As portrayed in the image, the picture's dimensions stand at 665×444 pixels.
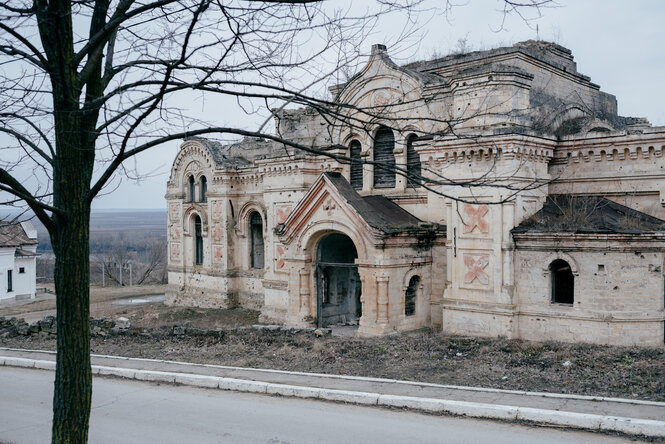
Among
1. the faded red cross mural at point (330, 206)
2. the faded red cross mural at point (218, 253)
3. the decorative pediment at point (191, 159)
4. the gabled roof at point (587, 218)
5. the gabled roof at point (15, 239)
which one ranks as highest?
the decorative pediment at point (191, 159)

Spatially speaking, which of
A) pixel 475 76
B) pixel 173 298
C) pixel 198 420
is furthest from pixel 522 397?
pixel 173 298

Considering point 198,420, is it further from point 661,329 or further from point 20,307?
point 20,307

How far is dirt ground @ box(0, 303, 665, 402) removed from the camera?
37.2 feet

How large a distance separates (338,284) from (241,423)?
42.7 feet

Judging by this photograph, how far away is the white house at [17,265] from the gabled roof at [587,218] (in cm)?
3101

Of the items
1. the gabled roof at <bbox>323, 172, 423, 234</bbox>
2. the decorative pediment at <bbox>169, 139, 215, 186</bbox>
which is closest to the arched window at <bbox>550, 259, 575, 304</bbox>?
the gabled roof at <bbox>323, 172, 423, 234</bbox>

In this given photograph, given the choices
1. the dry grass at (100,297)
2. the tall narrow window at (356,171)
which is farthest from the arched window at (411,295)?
the dry grass at (100,297)

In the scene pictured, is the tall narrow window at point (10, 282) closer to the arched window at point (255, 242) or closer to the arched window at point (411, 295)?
the arched window at point (255, 242)

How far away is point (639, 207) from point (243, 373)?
A: 12004 mm

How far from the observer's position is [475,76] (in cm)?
1708

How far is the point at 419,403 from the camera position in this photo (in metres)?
9.70

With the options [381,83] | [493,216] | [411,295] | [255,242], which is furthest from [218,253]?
[493,216]

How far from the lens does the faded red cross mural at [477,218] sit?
17125 mm

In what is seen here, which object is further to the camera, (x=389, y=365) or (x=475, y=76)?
(x=475, y=76)
